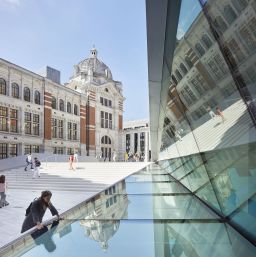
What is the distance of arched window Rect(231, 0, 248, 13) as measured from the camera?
1.87 m

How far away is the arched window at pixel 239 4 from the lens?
1.87 m

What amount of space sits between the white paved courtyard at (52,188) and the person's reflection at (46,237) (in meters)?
4.72

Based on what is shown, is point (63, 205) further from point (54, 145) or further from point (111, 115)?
point (111, 115)

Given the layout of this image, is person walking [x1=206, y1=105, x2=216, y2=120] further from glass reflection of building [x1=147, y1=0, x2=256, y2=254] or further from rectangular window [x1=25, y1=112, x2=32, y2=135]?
rectangular window [x1=25, y1=112, x2=32, y2=135]

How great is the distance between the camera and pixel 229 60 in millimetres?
2410

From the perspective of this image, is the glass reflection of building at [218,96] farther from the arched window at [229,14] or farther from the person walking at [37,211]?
the person walking at [37,211]

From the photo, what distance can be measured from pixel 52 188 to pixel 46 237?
15.8 meters

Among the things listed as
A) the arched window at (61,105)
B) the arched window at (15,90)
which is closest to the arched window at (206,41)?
the arched window at (15,90)

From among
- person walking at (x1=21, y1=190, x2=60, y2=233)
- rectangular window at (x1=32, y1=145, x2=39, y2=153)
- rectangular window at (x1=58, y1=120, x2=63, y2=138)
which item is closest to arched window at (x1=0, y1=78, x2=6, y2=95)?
rectangular window at (x1=32, y1=145, x2=39, y2=153)

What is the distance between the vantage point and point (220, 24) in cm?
231

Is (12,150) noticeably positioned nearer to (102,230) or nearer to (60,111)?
(60,111)

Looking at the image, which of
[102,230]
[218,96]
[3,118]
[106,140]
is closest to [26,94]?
[3,118]

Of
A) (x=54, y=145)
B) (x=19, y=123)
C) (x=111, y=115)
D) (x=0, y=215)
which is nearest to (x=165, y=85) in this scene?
(x=0, y=215)

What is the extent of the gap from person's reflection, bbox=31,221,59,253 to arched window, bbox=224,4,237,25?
254 centimetres
